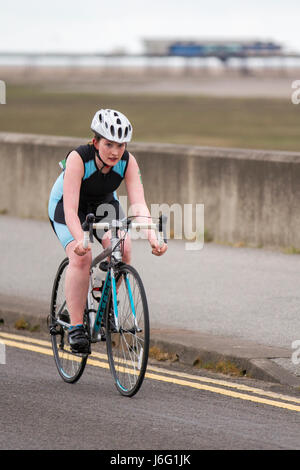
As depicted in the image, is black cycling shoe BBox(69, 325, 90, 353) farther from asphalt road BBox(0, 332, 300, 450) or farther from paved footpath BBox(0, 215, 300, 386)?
paved footpath BBox(0, 215, 300, 386)

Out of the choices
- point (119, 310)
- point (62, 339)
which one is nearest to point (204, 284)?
point (62, 339)

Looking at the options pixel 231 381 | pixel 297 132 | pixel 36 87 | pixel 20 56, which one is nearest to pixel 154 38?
pixel 20 56

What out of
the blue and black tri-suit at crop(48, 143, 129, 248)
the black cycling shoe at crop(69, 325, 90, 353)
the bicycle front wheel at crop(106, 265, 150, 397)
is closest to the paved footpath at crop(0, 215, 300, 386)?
the bicycle front wheel at crop(106, 265, 150, 397)

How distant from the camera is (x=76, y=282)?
775 cm

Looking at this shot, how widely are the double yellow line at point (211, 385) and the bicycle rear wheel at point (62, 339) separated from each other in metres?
0.44

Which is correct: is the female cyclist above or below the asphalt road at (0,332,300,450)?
above

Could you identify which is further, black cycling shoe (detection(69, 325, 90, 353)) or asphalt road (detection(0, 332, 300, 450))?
black cycling shoe (detection(69, 325, 90, 353))

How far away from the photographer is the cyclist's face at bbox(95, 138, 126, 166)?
751cm

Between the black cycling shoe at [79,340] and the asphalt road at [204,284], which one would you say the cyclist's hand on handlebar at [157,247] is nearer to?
the black cycling shoe at [79,340]

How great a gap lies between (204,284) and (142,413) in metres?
4.24

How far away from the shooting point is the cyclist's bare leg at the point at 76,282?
25.2ft

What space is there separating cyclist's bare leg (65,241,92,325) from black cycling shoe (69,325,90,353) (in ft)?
0.17

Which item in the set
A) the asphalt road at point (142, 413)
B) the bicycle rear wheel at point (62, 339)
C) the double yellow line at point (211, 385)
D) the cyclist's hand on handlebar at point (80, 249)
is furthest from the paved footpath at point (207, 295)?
the cyclist's hand on handlebar at point (80, 249)
